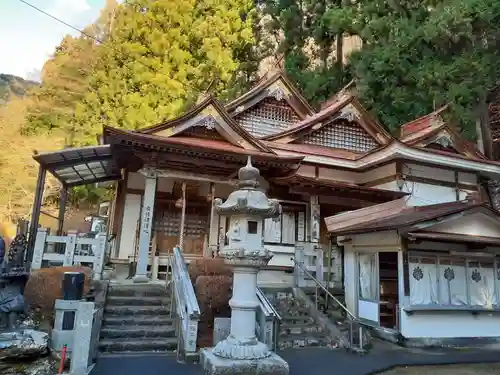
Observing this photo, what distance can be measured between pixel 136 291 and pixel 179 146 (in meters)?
4.65

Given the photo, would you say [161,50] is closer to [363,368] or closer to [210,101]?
[210,101]

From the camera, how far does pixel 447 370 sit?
7.84m

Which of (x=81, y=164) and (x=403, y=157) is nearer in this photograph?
(x=81, y=164)

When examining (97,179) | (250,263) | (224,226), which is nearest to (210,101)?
(224,226)

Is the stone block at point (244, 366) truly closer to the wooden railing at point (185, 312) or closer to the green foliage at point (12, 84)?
the wooden railing at point (185, 312)

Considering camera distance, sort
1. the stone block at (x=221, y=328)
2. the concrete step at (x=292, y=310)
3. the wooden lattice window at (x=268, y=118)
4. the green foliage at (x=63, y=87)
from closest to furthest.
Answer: the stone block at (x=221, y=328), the concrete step at (x=292, y=310), the wooden lattice window at (x=268, y=118), the green foliage at (x=63, y=87)

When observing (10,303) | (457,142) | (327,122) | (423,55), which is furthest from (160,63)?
(10,303)

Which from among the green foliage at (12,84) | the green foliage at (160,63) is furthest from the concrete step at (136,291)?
the green foliage at (12,84)

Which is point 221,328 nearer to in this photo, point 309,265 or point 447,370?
point 447,370

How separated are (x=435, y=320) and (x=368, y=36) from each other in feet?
61.4

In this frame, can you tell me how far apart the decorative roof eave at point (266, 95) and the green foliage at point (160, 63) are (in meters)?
5.04

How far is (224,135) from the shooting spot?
14234mm

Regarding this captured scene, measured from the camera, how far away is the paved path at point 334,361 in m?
6.68

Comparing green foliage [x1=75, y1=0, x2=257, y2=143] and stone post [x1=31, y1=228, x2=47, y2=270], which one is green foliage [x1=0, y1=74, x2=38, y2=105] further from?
stone post [x1=31, y1=228, x2=47, y2=270]
